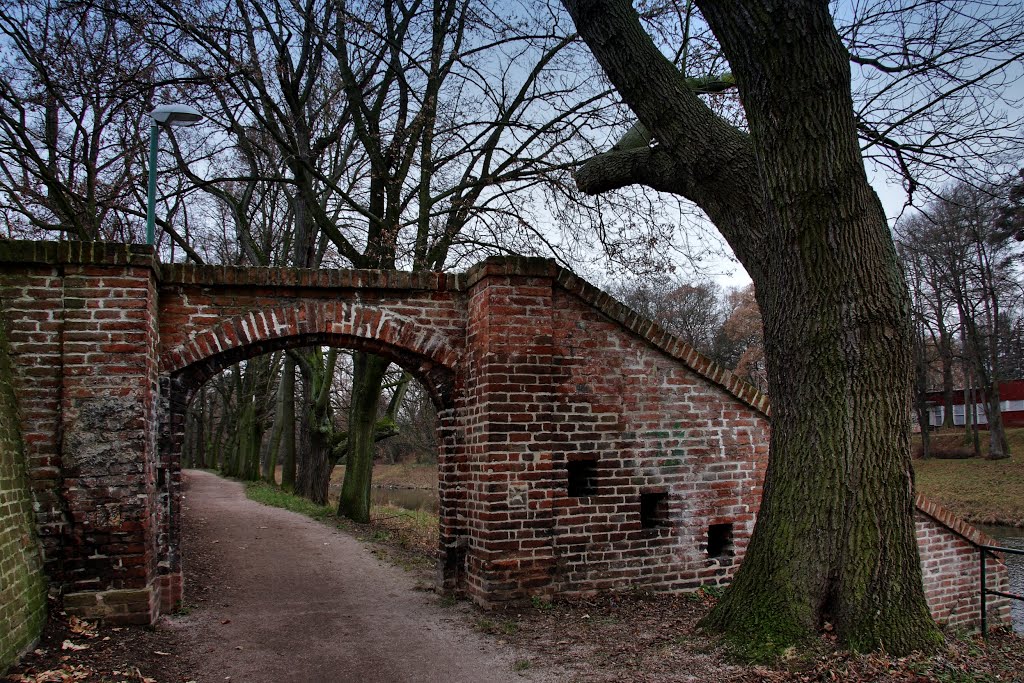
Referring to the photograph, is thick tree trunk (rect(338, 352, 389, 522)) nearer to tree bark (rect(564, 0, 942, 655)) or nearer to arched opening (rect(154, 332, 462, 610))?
arched opening (rect(154, 332, 462, 610))

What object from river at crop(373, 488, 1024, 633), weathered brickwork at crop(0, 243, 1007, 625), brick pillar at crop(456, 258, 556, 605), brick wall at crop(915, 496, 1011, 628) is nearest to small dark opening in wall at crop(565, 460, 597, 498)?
Answer: weathered brickwork at crop(0, 243, 1007, 625)

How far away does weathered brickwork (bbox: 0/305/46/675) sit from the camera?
4832 mm

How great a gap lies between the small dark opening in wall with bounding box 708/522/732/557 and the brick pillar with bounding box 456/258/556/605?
75.6 inches

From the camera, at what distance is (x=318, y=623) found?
21.9 ft

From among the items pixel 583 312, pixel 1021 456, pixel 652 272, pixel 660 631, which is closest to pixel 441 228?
pixel 652 272

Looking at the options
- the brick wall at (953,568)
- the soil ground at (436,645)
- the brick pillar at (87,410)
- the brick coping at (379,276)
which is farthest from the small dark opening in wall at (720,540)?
the brick pillar at (87,410)

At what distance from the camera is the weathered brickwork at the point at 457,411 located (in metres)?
5.95

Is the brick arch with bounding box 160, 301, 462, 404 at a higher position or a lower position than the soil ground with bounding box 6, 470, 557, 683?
higher

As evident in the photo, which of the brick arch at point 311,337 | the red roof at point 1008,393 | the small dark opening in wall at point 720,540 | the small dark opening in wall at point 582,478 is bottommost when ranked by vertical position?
the small dark opening in wall at point 720,540

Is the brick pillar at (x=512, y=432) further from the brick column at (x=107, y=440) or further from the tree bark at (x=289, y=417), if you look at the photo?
the tree bark at (x=289, y=417)

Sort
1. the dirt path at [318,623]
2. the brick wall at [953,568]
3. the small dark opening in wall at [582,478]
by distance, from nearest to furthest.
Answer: the dirt path at [318,623] < the small dark opening in wall at [582,478] < the brick wall at [953,568]

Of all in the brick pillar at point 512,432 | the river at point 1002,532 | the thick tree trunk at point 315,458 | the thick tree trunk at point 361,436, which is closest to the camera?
the brick pillar at point 512,432

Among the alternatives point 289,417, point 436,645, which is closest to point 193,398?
point 436,645

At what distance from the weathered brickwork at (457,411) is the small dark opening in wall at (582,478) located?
2 centimetres
